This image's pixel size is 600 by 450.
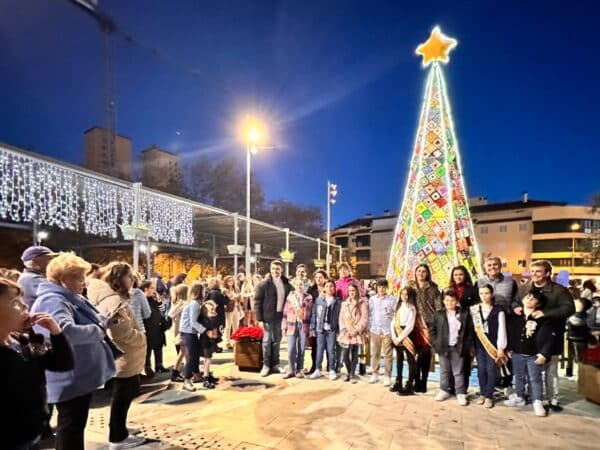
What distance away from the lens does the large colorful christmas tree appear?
21.7 feet

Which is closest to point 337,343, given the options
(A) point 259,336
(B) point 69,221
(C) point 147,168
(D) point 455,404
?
(A) point 259,336

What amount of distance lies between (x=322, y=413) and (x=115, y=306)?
2.73m

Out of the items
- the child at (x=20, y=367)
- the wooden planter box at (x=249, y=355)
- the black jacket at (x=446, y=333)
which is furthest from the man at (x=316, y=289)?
the child at (x=20, y=367)

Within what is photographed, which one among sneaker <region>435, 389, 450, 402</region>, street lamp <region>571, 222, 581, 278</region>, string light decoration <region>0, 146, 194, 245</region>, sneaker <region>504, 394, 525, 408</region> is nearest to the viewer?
sneaker <region>504, 394, 525, 408</region>

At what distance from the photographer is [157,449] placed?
3.49m

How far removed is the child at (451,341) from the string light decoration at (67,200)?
29.1 feet

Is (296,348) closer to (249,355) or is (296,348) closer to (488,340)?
(249,355)

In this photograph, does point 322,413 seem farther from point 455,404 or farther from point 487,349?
point 487,349

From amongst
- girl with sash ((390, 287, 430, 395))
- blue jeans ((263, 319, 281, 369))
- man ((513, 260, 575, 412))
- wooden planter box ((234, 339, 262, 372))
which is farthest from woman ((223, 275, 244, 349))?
man ((513, 260, 575, 412))

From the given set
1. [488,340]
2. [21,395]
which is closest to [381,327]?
[488,340]

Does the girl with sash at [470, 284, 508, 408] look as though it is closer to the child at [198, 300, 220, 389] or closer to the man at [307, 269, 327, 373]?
the man at [307, 269, 327, 373]

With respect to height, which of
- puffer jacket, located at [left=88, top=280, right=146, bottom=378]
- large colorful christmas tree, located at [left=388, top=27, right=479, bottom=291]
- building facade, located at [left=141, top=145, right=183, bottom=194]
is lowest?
puffer jacket, located at [left=88, top=280, right=146, bottom=378]

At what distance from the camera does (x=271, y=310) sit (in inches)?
247

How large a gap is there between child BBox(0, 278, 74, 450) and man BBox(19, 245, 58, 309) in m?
1.57
